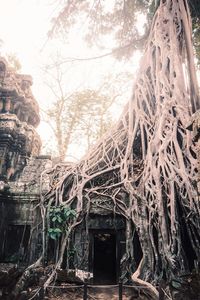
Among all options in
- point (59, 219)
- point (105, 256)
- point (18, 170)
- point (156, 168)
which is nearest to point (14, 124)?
point (18, 170)

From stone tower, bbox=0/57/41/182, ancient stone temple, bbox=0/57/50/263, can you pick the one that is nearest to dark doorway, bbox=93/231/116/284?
ancient stone temple, bbox=0/57/50/263

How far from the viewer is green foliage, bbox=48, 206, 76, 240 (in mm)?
4633

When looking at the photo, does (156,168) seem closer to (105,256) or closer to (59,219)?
(59,219)

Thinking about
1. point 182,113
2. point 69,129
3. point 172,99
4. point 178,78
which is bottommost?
point 182,113

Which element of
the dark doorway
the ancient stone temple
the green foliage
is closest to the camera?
the green foliage

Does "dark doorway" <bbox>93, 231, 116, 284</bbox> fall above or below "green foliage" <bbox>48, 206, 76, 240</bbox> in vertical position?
below

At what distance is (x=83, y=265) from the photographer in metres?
4.90

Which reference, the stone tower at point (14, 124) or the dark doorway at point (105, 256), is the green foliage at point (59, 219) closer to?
the stone tower at point (14, 124)

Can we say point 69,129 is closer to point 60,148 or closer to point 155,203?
point 60,148

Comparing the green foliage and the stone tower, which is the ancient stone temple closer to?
the stone tower

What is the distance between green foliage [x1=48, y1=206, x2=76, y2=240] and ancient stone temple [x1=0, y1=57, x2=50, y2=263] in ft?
2.09

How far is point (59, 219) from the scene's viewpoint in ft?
15.3

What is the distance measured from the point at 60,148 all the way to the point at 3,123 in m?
8.78

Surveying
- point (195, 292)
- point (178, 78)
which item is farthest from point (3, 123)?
point (195, 292)
